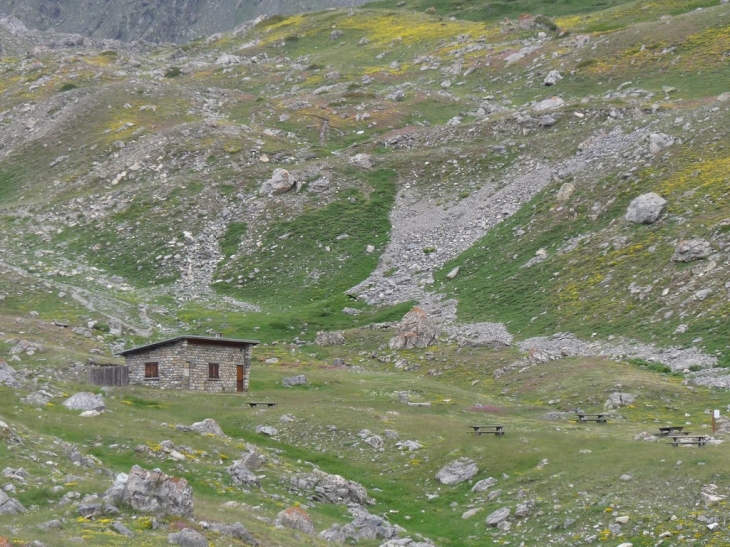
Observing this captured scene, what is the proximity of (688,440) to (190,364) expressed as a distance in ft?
110

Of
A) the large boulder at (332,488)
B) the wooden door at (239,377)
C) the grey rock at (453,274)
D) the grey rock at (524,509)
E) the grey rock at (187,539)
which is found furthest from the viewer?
the grey rock at (453,274)

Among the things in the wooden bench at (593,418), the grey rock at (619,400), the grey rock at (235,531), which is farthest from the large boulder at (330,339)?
the grey rock at (235,531)

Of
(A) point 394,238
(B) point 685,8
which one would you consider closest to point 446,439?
(A) point 394,238

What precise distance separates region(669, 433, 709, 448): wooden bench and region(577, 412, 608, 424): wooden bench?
9379 mm

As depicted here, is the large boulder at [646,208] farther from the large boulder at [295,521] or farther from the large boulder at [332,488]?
the large boulder at [295,521]

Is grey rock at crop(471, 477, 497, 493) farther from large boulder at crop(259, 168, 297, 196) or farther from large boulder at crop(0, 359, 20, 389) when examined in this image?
large boulder at crop(259, 168, 297, 196)

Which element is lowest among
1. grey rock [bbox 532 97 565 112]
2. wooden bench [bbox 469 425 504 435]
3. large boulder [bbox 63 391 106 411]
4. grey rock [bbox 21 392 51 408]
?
wooden bench [bbox 469 425 504 435]

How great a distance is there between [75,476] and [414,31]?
172 metres

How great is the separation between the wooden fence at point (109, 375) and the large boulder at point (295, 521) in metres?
29.8

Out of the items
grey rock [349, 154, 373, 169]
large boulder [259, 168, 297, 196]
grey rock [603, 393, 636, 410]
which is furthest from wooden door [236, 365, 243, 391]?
grey rock [349, 154, 373, 169]

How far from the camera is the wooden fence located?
65188 millimetres

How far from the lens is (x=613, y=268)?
294ft

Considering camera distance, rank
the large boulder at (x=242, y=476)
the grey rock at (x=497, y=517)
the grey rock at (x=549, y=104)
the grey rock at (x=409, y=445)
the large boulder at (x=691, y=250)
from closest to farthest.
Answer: the grey rock at (x=497, y=517), the large boulder at (x=242, y=476), the grey rock at (x=409, y=445), the large boulder at (x=691, y=250), the grey rock at (x=549, y=104)

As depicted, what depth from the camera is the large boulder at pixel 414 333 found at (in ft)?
292
